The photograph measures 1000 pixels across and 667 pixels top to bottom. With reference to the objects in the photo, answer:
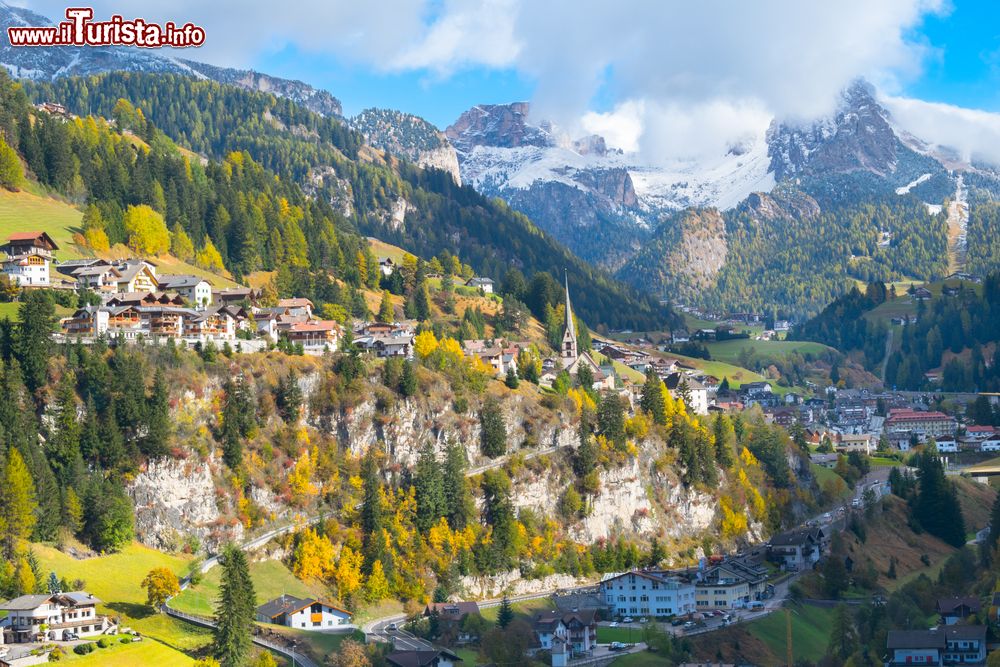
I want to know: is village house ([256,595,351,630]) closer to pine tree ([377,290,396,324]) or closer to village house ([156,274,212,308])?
village house ([156,274,212,308])

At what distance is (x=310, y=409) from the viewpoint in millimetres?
→ 124500

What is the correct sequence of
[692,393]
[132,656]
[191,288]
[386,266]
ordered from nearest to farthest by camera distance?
1. [132,656]
2. [191,288]
3. [692,393]
4. [386,266]

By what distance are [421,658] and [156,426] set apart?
3014 centimetres

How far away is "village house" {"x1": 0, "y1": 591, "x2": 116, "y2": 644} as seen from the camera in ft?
294

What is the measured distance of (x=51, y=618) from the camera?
90.5 m

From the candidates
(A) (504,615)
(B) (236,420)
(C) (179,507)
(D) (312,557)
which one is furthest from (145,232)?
(A) (504,615)

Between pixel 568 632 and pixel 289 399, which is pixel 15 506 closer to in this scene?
pixel 289 399

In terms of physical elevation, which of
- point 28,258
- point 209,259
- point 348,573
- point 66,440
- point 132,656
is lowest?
point 132,656

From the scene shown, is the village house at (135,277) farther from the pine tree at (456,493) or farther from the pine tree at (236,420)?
the pine tree at (456,493)

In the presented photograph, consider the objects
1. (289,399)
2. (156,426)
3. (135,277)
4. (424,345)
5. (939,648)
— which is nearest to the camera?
(939,648)

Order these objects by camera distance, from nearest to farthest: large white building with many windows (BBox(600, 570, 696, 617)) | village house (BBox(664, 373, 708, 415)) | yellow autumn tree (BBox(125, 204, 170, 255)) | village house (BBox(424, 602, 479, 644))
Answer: village house (BBox(424, 602, 479, 644)) < large white building with many windows (BBox(600, 570, 696, 617)) < yellow autumn tree (BBox(125, 204, 170, 255)) < village house (BBox(664, 373, 708, 415))

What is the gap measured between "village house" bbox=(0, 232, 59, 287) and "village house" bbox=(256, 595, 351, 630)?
42.2 m

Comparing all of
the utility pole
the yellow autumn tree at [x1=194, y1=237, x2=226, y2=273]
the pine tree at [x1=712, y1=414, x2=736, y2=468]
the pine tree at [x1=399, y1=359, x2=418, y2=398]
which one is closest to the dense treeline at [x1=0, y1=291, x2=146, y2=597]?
the pine tree at [x1=399, y1=359, x2=418, y2=398]

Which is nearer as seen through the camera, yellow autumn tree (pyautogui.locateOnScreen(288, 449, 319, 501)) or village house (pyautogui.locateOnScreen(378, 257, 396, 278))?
yellow autumn tree (pyautogui.locateOnScreen(288, 449, 319, 501))
